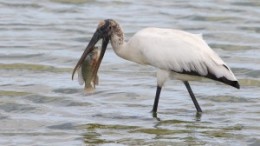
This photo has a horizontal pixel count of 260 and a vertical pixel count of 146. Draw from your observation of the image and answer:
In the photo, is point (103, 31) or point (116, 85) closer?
point (103, 31)

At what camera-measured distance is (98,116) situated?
455 inches

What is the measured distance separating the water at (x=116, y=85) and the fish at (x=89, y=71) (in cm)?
28

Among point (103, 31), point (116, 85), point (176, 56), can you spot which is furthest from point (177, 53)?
point (116, 85)

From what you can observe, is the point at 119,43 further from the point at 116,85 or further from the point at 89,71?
the point at 116,85

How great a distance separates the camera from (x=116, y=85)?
43.7 ft

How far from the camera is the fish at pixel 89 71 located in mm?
11852

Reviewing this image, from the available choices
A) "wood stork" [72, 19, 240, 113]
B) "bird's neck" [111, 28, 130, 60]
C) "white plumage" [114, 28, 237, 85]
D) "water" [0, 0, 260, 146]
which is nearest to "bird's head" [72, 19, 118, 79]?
"bird's neck" [111, 28, 130, 60]

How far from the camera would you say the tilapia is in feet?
38.9

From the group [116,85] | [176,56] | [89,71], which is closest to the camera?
[176,56]

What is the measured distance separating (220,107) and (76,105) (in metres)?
1.67

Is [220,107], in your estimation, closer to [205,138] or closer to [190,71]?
[190,71]

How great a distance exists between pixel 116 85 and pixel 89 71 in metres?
1.39

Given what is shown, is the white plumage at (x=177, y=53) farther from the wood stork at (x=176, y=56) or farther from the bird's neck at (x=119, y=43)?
the bird's neck at (x=119, y=43)

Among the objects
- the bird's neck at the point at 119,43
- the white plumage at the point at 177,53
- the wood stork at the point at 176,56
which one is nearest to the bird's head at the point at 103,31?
the bird's neck at the point at 119,43
